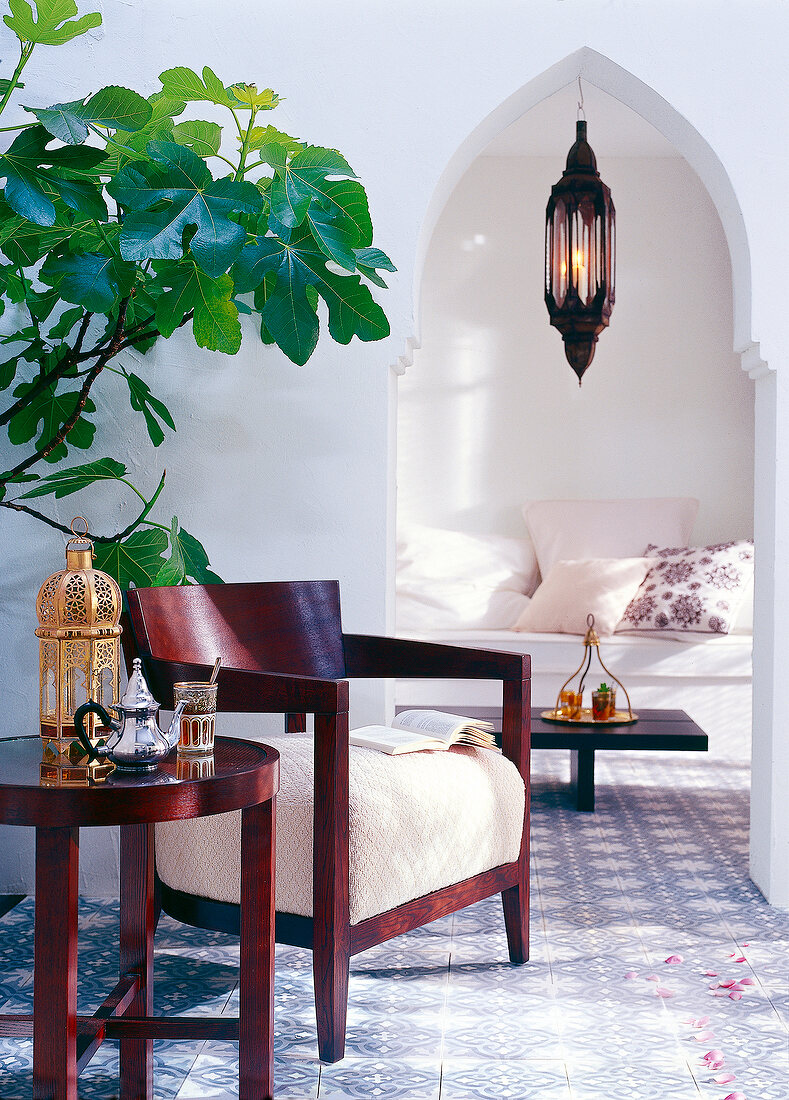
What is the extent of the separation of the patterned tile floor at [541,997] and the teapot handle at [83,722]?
2.16ft

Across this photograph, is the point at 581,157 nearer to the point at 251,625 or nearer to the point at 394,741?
the point at 251,625

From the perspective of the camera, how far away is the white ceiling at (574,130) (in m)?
4.99

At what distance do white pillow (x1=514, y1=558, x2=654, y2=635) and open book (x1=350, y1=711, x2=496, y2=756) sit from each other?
2.68m

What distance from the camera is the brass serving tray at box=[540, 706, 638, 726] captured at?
380 cm

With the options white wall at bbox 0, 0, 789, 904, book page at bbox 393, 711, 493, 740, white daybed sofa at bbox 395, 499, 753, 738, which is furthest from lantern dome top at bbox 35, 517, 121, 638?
white daybed sofa at bbox 395, 499, 753, 738

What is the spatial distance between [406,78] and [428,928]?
211cm

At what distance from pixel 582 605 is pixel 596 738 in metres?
1.46

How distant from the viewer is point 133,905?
1.77 m

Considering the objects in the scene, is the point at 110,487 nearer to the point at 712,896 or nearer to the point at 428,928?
the point at 428,928

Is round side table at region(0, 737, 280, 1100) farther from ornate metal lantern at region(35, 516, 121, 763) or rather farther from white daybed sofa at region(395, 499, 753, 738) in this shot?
white daybed sofa at region(395, 499, 753, 738)

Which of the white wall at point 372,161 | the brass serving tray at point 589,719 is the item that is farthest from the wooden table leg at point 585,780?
the white wall at point 372,161

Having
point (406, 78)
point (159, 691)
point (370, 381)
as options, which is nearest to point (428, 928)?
point (159, 691)

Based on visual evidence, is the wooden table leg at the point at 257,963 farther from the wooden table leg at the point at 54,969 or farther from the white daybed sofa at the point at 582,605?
the white daybed sofa at the point at 582,605

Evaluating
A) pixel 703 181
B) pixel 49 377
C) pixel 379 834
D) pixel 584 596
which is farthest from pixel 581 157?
pixel 379 834
